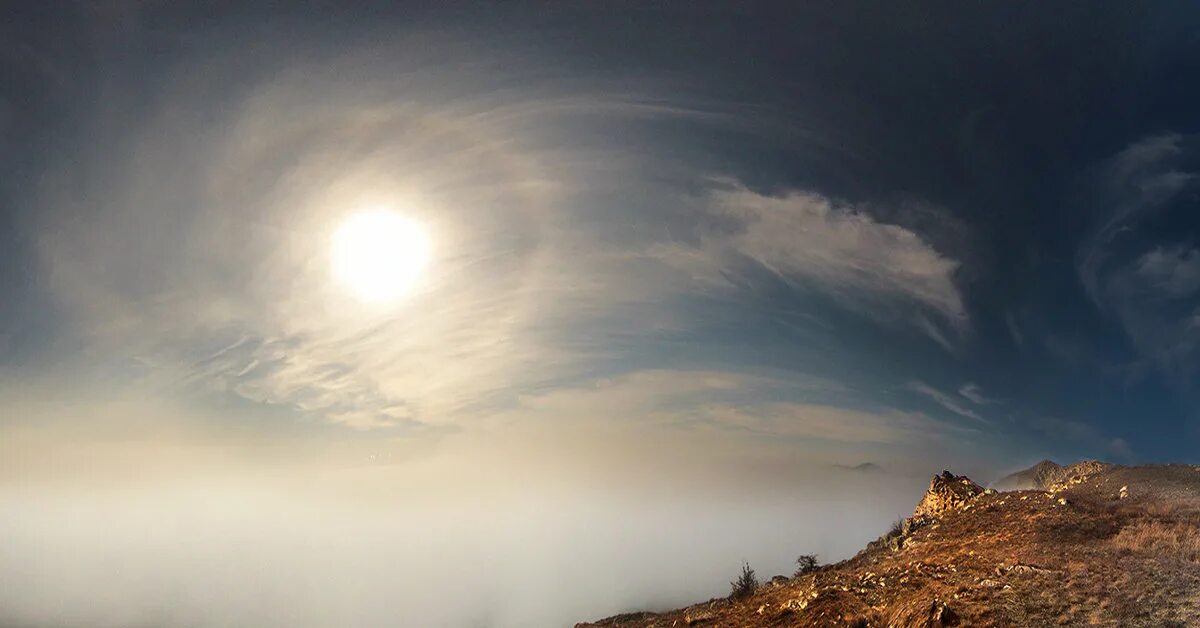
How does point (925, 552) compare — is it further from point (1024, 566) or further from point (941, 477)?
point (941, 477)

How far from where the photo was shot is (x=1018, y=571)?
68.4 ft

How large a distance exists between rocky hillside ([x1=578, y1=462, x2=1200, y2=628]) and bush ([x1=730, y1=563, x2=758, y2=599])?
625mm

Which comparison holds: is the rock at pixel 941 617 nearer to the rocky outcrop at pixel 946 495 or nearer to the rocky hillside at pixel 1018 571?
the rocky hillside at pixel 1018 571

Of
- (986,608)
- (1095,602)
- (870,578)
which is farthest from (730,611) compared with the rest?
(1095,602)

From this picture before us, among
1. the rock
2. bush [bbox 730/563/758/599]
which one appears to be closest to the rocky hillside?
the rock

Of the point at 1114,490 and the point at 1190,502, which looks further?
the point at 1114,490

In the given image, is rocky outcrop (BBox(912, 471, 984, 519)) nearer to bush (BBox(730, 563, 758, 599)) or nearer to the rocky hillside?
the rocky hillside

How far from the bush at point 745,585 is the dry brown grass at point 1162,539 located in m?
17.1

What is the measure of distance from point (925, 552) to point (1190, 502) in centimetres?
1465

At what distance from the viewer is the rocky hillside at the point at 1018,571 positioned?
1764 centimetres

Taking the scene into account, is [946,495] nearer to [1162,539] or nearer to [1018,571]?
[1162,539]

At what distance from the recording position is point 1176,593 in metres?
17.7

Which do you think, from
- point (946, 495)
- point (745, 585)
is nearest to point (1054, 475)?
point (946, 495)

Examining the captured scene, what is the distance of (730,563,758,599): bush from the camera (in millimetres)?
30398
